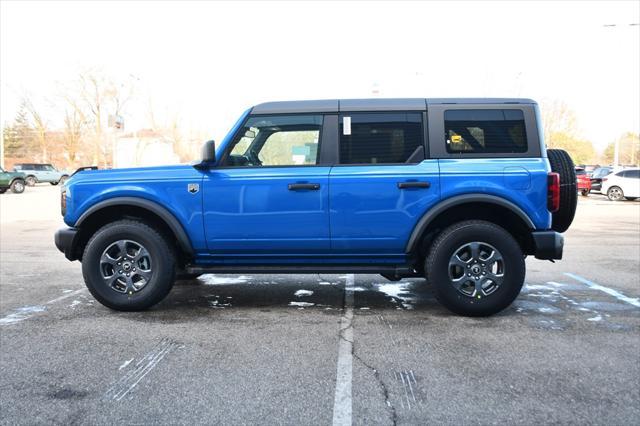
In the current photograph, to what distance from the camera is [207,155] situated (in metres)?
4.83

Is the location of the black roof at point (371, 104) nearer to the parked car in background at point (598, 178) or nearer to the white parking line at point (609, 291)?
the white parking line at point (609, 291)

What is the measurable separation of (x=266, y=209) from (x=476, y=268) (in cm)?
197

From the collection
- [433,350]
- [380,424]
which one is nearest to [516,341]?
[433,350]

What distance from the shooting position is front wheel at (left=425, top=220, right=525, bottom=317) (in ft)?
15.5

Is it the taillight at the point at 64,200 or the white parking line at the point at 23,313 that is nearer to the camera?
the white parking line at the point at 23,313

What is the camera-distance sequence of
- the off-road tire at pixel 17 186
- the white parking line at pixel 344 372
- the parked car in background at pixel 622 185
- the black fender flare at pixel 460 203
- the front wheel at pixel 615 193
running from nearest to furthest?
the white parking line at pixel 344 372 → the black fender flare at pixel 460 203 → the parked car in background at pixel 622 185 → the front wheel at pixel 615 193 → the off-road tire at pixel 17 186

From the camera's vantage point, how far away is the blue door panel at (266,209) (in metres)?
4.80

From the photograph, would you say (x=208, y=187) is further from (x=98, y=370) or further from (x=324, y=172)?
(x=98, y=370)

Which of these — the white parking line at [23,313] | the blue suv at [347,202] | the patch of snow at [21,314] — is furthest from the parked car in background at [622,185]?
the patch of snow at [21,314]

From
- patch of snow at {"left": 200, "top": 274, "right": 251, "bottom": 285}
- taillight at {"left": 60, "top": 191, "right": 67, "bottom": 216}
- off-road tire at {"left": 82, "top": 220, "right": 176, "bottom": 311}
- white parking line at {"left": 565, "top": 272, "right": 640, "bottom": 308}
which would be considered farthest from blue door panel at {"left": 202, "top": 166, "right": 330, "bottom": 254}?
white parking line at {"left": 565, "top": 272, "right": 640, "bottom": 308}

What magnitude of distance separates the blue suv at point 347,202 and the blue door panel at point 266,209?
0.03 ft

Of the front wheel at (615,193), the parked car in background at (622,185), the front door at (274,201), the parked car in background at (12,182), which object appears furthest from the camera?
the parked car in background at (12,182)

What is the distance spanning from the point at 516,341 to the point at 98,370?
3121 millimetres

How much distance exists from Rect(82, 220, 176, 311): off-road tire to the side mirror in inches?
30.4
